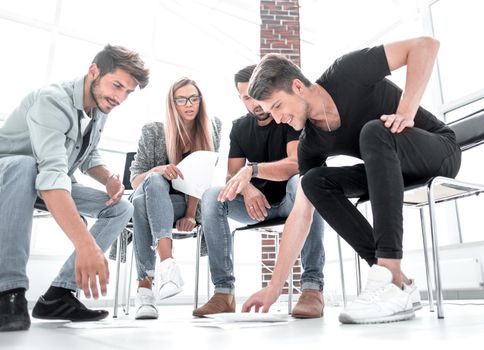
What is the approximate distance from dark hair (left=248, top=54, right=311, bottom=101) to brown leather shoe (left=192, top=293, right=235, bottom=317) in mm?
784

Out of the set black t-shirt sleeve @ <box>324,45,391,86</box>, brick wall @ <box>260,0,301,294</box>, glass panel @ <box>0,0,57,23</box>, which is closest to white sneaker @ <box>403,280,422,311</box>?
black t-shirt sleeve @ <box>324,45,391,86</box>

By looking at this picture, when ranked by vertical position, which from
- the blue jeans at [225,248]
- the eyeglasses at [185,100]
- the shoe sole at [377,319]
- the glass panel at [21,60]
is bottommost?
the shoe sole at [377,319]

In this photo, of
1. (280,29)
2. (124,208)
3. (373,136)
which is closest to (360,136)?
(373,136)

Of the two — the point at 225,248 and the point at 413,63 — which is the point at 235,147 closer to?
the point at 225,248

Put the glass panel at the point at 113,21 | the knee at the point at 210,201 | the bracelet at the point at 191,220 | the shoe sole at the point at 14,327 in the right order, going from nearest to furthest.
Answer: the shoe sole at the point at 14,327 → the knee at the point at 210,201 → the bracelet at the point at 191,220 → the glass panel at the point at 113,21

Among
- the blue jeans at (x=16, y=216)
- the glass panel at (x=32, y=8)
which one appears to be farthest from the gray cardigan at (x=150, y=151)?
the glass panel at (x=32, y=8)

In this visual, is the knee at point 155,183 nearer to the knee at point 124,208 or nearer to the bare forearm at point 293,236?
the knee at point 124,208

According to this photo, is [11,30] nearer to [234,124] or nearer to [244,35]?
[244,35]

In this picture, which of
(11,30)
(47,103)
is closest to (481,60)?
(47,103)

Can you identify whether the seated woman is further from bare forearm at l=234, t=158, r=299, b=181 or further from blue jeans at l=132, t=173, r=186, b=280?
bare forearm at l=234, t=158, r=299, b=181

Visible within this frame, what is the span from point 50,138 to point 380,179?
97 centimetres

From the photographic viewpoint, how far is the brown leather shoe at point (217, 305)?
62.6 inches

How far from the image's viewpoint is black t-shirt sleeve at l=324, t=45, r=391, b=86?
1.32 meters

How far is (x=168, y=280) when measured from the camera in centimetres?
150
